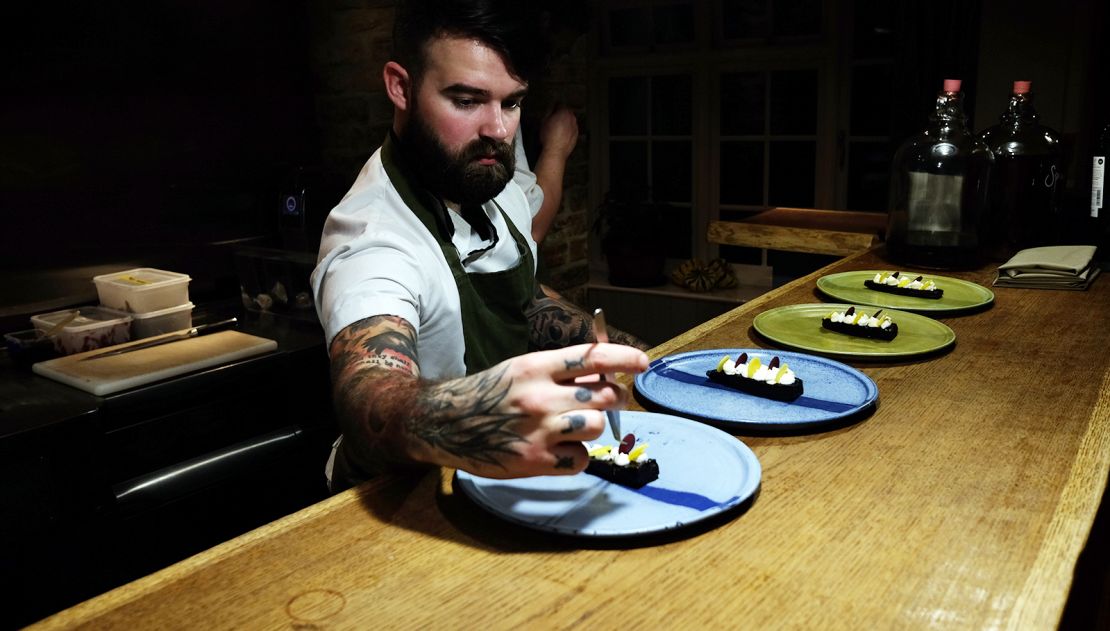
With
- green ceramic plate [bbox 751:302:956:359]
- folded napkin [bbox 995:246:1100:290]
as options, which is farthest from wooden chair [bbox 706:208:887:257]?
green ceramic plate [bbox 751:302:956:359]

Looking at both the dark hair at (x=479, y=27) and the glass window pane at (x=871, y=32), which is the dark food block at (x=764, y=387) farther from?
the glass window pane at (x=871, y=32)

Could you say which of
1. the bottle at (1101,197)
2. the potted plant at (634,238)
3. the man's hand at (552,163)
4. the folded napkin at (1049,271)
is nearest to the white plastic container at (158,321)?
the man's hand at (552,163)

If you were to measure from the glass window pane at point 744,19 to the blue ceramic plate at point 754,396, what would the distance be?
11.8 ft

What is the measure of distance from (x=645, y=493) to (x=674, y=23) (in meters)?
4.28

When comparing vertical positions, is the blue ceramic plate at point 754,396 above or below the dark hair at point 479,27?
below

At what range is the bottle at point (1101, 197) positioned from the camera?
2062mm

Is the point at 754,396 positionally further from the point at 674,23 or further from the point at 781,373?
the point at 674,23

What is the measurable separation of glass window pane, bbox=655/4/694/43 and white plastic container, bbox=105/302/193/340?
325cm

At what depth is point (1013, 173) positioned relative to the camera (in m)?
2.14

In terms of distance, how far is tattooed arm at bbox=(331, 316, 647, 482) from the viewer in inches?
32.4

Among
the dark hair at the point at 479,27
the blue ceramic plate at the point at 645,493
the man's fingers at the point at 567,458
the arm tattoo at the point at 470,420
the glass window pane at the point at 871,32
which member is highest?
the glass window pane at the point at 871,32

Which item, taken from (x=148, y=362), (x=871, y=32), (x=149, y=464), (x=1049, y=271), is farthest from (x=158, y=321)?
(x=871, y=32)

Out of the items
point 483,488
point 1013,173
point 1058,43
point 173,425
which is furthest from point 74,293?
point 1058,43

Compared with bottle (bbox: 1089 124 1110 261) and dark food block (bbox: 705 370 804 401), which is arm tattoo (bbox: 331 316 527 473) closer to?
dark food block (bbox: 705 370 804 401)
